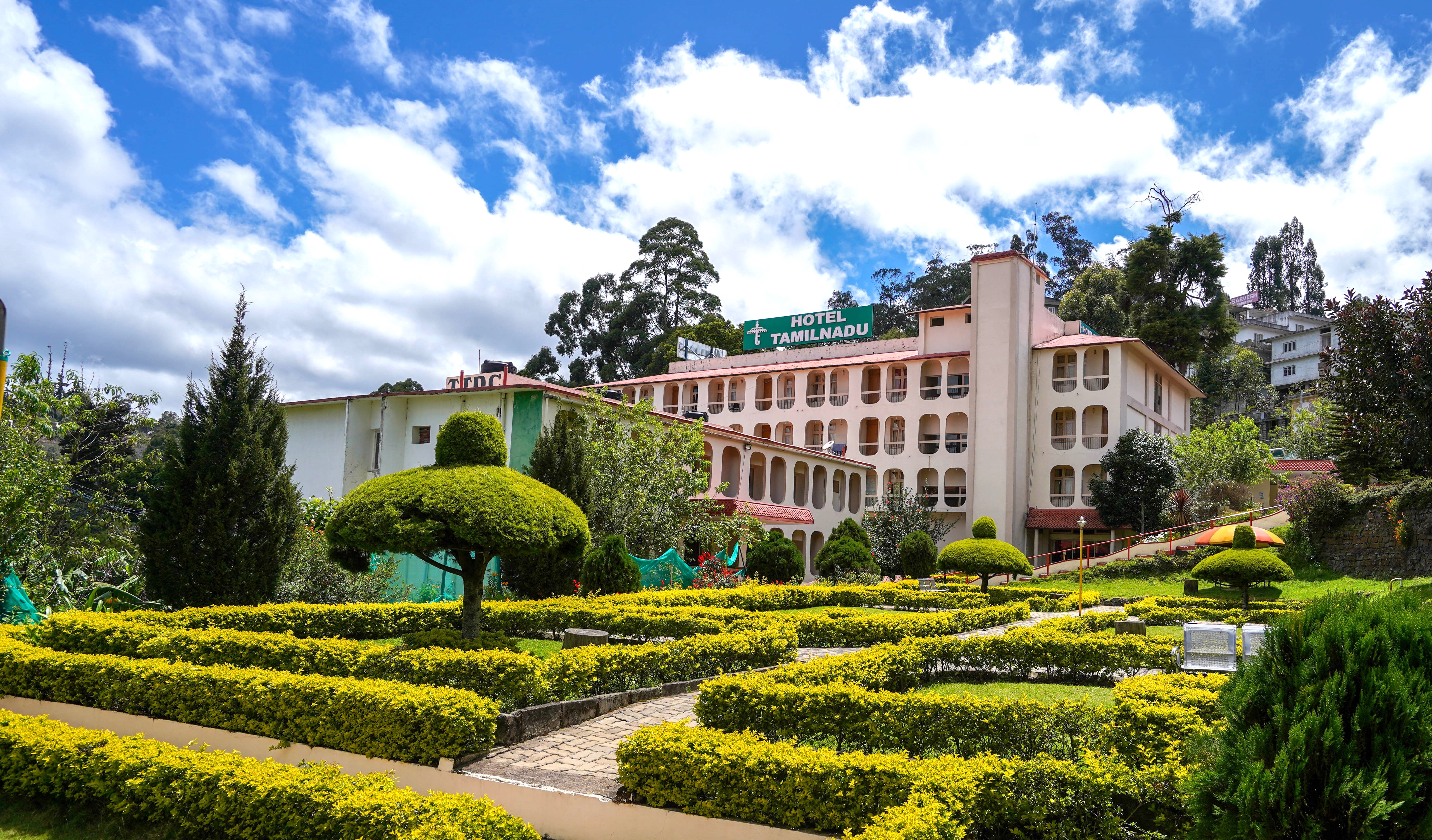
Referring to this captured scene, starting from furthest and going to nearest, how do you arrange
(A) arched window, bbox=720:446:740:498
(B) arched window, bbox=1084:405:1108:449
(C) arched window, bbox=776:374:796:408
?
(C) arched window, bbox=776:374:796:408
(B) arched window, bbox=1084:405:1108:449
(A) arched window, bbox=720:446:740:498

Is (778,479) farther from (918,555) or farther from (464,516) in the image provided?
(464,516)

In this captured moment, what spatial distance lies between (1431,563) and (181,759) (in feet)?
92.7

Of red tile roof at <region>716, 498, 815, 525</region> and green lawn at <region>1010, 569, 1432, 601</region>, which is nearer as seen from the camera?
green lawn at <region>1010, 569, 1432, 601</region>

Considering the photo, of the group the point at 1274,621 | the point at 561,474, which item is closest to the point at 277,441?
the point at 561,474

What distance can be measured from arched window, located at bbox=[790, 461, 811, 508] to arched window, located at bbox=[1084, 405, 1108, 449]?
490 inches

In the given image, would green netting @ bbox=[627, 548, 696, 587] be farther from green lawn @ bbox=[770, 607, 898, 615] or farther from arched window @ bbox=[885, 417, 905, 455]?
arched window @ bbox=[885, 417, 905, 455]

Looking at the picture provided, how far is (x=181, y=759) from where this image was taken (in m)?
6.33

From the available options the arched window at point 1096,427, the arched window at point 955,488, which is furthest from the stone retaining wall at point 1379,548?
→ the arched window at point 955,488

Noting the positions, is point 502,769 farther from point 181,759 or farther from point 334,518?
point 334,518

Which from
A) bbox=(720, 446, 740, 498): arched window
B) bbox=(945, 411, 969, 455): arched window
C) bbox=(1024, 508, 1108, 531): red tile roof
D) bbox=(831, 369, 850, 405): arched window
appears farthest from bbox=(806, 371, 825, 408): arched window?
bbox=(720, 446, 740, 498): arched window

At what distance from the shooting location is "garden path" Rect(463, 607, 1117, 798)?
6586 millimetres

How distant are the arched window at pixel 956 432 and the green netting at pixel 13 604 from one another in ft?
117

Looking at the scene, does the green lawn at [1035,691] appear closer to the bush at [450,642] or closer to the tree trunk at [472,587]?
the bush at [450,642]

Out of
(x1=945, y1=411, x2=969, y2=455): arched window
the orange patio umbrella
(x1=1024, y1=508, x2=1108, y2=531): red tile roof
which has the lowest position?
the orange patio umbrella
